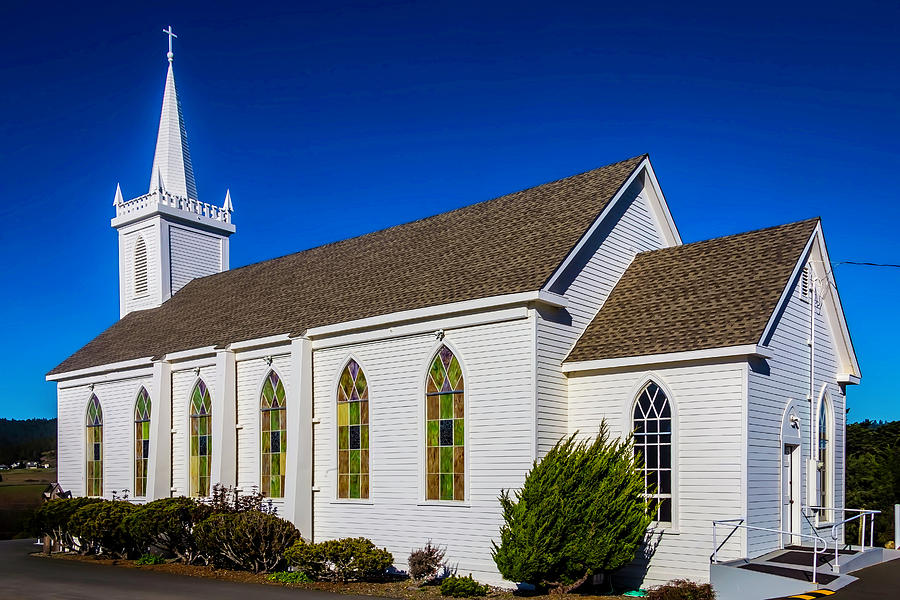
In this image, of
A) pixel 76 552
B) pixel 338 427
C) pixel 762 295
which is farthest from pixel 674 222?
pixel 76 552

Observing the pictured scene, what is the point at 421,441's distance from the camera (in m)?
21.2

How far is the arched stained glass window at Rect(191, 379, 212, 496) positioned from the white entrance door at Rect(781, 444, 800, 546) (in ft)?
56.4

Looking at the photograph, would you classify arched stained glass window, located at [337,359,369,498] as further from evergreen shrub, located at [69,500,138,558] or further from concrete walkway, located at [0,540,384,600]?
evergreen shrub, located at [69,500,138,558]

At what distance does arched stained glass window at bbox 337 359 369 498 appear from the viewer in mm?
22750

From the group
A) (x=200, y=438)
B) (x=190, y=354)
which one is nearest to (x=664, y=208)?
(x=190, y=354)

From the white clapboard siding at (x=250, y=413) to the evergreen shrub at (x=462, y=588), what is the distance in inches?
339

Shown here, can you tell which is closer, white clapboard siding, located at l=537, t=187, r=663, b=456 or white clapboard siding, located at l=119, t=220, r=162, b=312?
white clapboard siding, located at l=537, t=187, r=663, b=456

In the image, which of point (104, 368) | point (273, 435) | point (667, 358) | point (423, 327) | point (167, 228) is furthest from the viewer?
point (167, 228)

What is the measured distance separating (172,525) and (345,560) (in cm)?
669

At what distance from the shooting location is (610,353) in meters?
19.4

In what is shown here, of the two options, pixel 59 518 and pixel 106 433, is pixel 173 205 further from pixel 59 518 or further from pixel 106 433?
pixel 59 518

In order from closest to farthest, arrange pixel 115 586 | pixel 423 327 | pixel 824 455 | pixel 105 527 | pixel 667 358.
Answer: pixel 667 358 < pixel 115 586 < pixel 423 327 < pixel 824 455 < pixel 105 527

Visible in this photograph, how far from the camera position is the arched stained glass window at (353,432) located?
22.8 meters

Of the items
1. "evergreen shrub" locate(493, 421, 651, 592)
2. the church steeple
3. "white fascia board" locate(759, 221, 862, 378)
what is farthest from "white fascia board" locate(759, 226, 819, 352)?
the church steeple
